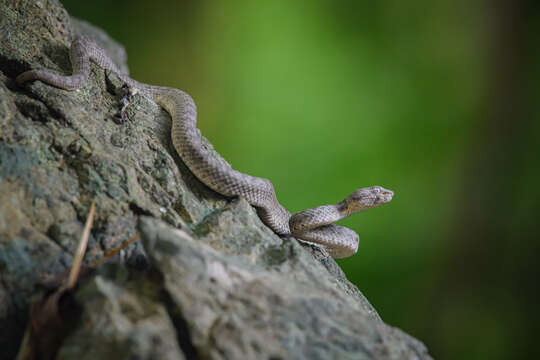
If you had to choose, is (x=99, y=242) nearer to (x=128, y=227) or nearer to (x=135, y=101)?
(x=128, y=227)

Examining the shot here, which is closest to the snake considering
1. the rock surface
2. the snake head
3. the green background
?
the snake head

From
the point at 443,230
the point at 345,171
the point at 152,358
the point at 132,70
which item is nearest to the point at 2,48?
the point at 152,358

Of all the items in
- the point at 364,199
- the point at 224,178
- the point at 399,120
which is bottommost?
the point at 224,178

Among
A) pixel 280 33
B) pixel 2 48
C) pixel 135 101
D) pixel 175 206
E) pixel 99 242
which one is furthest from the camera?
pixel 280 33

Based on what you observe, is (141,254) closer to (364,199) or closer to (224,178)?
(224,178)

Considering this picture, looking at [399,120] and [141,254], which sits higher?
[399,120]

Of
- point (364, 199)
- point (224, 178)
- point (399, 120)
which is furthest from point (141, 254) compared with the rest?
point (399, 120)

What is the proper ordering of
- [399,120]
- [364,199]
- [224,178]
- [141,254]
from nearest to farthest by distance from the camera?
[141,254] < [224,178] < [364,199] < [399,120]
